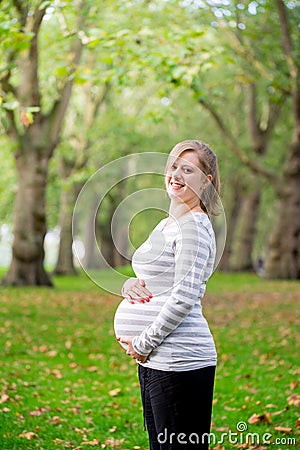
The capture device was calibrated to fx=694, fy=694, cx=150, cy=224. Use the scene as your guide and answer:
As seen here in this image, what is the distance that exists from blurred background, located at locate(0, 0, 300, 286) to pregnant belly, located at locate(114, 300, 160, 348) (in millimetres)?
4892

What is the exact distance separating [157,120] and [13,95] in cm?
888

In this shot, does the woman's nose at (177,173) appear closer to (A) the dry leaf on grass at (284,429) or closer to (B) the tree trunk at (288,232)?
(A) the dry leaf on grass at (284,429)

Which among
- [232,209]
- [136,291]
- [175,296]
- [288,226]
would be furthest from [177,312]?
[232,209]

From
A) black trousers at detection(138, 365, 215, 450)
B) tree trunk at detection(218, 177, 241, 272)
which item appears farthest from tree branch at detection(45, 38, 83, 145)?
black trousers at detection(138, 365, 215, 450)

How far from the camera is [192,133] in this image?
108 feet

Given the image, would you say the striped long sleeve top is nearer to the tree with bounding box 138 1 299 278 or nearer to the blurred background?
the blurred background

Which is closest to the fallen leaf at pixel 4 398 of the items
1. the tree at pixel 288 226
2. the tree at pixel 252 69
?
the tree at pixel 252 69

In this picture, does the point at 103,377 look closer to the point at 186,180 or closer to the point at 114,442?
the point at 114,442

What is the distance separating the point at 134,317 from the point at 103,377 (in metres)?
5.75

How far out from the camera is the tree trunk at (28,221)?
2094 centimetres

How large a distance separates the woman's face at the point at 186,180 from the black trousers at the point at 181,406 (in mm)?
919

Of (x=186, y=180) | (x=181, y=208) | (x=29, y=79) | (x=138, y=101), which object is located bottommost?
(x=138, y=101)

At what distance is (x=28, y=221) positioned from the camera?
21031 millimetres

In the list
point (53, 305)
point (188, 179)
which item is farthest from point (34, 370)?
point (53, 305)
